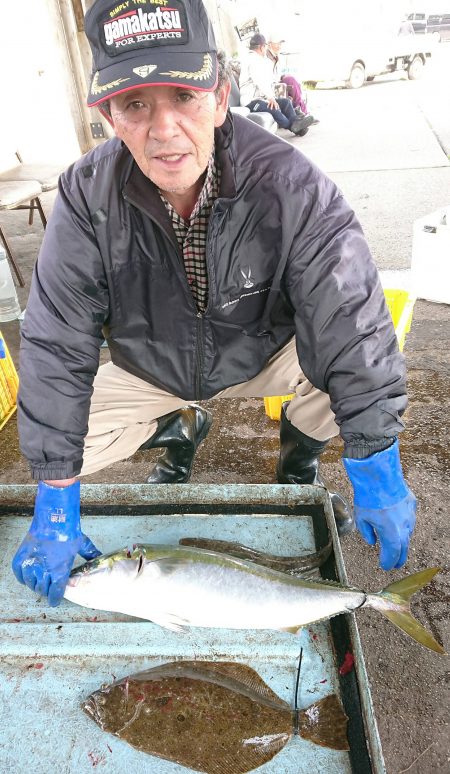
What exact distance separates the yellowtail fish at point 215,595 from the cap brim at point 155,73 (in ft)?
4.55

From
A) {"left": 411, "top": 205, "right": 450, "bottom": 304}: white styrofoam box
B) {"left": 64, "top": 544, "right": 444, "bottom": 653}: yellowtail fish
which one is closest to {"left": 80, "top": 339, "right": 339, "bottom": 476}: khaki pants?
{"left": 64, "top": 544, "right": 444, "bottom": 653}: yellowtail fish

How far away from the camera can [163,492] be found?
218 centimetres

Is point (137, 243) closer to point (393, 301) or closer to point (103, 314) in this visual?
point (103, 314)

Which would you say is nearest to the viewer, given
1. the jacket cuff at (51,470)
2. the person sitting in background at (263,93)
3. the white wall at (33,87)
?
the jacket cuff at (51,470)

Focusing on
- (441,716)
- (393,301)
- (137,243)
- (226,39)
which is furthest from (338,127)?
(441,716)

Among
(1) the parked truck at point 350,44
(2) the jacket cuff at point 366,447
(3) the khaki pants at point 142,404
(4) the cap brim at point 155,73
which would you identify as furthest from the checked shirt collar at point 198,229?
(1) the parked truck at point 350,44

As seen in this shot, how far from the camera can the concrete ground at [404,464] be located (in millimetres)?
1750

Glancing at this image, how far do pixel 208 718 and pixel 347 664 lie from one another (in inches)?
17.0

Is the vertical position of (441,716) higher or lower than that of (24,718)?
lower

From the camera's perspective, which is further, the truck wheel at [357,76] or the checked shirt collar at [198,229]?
the truck wheel at [357,76]

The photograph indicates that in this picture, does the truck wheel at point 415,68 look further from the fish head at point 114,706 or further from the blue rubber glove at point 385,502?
the fish head at point 114,706

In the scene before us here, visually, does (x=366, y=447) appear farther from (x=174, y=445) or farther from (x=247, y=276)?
(x=174, y=445)

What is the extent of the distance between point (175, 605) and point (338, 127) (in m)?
10.9

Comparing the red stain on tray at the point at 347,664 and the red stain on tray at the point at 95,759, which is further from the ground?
the red stain on tray at the point at 95,759
